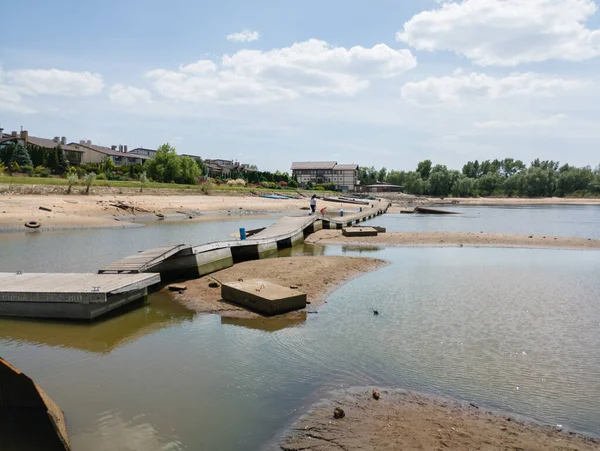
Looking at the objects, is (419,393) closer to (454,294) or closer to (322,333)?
(322,333)

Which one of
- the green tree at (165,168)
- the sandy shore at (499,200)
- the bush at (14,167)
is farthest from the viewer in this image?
the sandy shore at (499,200)

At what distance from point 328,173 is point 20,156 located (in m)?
95.6

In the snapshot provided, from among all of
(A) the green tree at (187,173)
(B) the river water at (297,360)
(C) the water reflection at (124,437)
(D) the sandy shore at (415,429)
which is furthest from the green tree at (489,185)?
(C) the water reflection at (124,437)

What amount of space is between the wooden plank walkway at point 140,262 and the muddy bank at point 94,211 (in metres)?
19.5

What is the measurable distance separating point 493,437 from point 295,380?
2829 mm

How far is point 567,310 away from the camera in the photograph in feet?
36.1

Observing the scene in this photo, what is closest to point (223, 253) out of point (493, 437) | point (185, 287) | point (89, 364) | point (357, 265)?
point (185, 287)

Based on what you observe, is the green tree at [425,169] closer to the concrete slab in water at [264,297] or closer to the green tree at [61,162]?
the green tree at [61,162]

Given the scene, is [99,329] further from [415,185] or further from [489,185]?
[489,185]

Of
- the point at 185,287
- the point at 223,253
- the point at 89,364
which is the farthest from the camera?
the point at 223,253

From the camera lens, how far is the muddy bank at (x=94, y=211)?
98.1 feet

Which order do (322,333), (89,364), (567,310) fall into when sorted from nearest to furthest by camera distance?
1. (89,364)
2. (322,333)
3. (567,310)

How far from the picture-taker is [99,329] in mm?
9008

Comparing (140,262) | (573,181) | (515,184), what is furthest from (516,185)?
(140,262)
